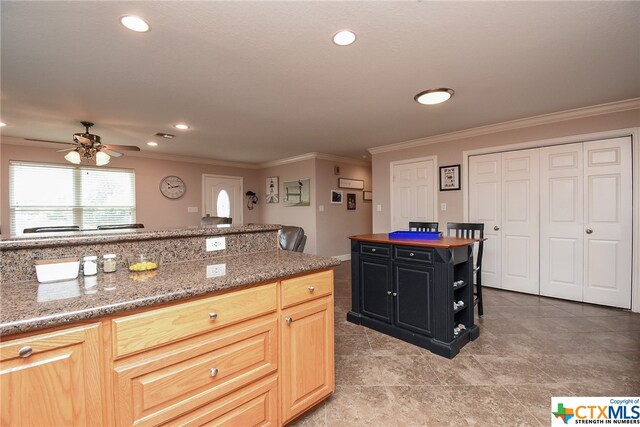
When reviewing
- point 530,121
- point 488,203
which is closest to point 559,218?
point 488,203

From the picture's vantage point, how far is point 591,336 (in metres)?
2.56

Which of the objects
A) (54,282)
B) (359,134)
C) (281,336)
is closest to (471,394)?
(281,336)

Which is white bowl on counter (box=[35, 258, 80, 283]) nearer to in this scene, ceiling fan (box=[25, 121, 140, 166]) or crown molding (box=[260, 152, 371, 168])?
ceiling fan (box=[25, 121, 140, 166])

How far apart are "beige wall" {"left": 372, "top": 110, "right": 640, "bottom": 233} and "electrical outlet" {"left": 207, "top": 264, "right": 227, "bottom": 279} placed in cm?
390

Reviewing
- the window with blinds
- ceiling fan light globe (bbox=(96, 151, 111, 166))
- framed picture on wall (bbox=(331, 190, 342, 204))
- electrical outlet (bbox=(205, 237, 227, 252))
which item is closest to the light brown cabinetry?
electrical outlet (bbox=(205, 237, 227, 252))

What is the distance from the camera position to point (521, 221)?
382 centimetres

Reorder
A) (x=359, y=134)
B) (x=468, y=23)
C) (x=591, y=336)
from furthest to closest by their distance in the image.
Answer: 1. (x=359, y=134)
2. (x=591, y=336)
3. (x=468, y=23)

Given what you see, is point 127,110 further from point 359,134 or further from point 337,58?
point 359,134

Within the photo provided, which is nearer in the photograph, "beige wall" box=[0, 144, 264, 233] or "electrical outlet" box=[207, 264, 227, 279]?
"electrical outlet" box=[207, 264, 227, 279]

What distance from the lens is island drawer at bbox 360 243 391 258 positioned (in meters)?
2.58

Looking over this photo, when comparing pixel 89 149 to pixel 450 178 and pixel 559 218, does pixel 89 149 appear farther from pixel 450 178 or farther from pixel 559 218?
pixel 559 218

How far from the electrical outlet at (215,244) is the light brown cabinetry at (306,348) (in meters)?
0.57

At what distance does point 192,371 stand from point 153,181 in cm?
570

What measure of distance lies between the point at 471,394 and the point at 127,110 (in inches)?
163
